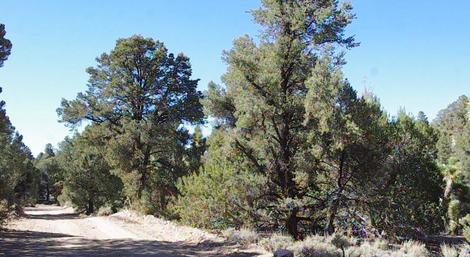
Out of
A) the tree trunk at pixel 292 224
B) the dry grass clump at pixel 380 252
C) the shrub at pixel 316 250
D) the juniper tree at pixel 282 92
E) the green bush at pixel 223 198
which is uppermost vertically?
the juniper tree at pixel 282 92

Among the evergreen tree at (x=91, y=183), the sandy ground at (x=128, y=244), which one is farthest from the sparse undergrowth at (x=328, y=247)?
the evergreen tree at (x=91, y=183)

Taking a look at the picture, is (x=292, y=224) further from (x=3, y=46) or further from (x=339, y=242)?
(x=3, y=46)

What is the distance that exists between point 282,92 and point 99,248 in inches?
324

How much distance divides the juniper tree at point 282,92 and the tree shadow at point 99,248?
3.62 metres

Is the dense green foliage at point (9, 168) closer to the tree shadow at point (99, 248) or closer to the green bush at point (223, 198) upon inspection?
the tree shadow at point (99, 248)

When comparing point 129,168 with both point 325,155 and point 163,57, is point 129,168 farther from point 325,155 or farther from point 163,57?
point 325,155

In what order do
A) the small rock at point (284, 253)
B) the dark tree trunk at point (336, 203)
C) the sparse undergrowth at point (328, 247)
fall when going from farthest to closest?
1. the dark tree trunk at point (336, 203)
2. the sparse undergrowth at point (328, 247)
3. the small rock at point (284, 253)

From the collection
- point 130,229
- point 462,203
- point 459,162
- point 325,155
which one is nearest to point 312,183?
point 325,155

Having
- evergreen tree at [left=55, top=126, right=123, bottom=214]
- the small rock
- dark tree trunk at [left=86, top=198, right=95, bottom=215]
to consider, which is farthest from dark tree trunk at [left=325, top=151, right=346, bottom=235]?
dark tree trunk at [left=86, top=198, right=95, bottom=215]

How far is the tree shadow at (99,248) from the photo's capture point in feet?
40.2

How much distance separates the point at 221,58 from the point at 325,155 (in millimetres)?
5719

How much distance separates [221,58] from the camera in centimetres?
1653

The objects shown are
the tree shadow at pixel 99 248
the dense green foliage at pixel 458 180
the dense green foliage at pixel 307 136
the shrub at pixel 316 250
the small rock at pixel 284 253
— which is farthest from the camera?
the dense green foliage at pixel 458 180

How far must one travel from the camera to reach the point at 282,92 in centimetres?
1487
